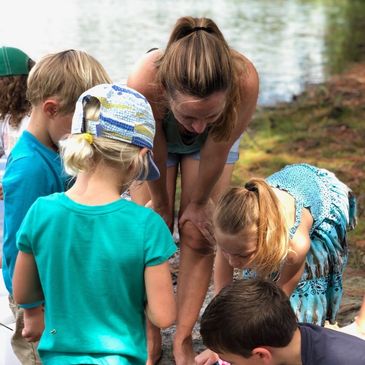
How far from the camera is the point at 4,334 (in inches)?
105

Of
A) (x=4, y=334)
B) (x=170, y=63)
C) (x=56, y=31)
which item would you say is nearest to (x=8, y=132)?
(x=4, y=334)

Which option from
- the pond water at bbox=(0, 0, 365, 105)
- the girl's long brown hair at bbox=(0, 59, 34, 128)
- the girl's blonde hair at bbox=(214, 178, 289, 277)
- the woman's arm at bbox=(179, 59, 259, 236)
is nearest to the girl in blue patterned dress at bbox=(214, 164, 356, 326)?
the girl's blonde hair at bbox=(214, 178, 289, 277)

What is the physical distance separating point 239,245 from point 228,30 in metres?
7.32

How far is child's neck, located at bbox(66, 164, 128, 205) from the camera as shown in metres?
1.63

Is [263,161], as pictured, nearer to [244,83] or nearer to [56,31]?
[244,83]

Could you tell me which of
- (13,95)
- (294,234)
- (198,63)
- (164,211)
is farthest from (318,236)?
(13,95)

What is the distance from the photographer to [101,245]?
162 cm

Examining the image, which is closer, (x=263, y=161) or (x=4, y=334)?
(x=4, y=334)

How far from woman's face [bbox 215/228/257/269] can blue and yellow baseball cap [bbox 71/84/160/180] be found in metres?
0.48

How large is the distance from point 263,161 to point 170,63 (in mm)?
3167

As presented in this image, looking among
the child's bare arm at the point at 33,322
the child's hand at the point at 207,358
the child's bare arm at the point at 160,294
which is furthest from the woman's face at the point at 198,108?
the child's hand at the point at 207,358

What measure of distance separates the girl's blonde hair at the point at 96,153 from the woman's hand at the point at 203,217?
2.83 ft

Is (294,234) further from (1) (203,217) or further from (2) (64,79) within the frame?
(2) (64,79)

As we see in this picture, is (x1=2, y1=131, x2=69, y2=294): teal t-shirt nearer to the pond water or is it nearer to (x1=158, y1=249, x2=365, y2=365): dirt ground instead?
(x1=158, y1=249, x2=365, y2=365): dirt ground
